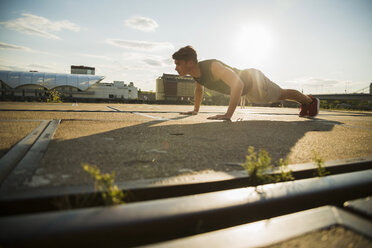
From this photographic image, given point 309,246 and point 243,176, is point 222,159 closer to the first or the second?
point 243,176

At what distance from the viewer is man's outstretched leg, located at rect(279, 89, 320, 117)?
3.60 m

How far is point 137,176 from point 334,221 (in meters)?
0.58

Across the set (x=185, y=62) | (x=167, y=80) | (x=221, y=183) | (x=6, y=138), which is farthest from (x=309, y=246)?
(x=167, y=80)

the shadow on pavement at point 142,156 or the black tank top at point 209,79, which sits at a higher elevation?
the black tank top at point 209,79

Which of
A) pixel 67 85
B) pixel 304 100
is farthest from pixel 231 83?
pixel 67 85

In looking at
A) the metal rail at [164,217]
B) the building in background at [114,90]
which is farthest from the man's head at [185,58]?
the building in background at [114,90]

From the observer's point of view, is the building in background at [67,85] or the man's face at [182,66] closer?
the man's face at [182,66]

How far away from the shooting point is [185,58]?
9.47 ft

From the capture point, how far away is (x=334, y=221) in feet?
1.86

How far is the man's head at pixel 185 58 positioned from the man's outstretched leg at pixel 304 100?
167cm

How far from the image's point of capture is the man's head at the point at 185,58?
2.86 meters

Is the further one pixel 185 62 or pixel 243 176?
pixel 185 62

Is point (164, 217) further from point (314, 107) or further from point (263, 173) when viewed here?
point (314, 107)

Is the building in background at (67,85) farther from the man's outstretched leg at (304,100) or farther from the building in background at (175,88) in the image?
the man's outstretched leg at (304,100)
